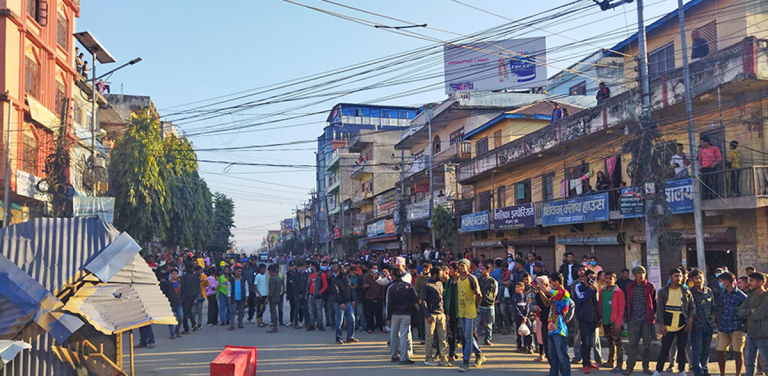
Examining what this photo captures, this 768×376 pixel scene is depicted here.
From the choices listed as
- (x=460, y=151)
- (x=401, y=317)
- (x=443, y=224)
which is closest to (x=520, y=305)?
(x=401, y=317)

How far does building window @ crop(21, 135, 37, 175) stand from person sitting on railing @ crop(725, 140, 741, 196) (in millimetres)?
22348

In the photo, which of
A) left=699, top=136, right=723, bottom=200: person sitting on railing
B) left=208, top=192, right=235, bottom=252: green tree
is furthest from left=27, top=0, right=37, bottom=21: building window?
left=208, top=192, right=235, bottom=252: green tree

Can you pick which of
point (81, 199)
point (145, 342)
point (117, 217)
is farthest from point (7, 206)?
point (145, 342)

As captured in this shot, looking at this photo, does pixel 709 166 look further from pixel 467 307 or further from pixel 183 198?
pixel 183 198

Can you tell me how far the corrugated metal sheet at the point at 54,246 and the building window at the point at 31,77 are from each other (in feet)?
65.4

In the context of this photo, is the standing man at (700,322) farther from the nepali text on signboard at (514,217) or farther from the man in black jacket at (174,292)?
the nepali text on signboard at (514,217)

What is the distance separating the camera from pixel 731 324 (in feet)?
28.5

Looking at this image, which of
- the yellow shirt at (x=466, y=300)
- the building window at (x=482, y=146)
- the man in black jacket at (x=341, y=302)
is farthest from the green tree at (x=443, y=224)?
the yellow shirt at (x=466, y=300)

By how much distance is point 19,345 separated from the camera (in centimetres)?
479

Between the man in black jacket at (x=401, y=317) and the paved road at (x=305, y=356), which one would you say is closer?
the paved road at (x=305, y=356)

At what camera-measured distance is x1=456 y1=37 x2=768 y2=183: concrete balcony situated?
15.1 m

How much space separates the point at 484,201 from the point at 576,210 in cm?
1133

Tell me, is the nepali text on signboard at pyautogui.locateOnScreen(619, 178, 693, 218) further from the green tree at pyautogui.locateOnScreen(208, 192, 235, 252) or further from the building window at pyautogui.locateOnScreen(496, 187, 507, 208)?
the green tree at pyautogui.locateOnScreen(208, 192, 235, 252)

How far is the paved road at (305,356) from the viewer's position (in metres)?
9.83
